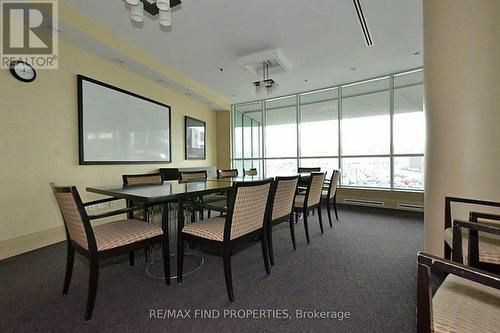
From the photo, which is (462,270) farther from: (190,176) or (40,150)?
(40,150)

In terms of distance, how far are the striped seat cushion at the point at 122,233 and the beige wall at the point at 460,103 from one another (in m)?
2.42

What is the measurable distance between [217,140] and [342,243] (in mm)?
4842

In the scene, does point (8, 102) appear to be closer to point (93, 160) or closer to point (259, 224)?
point (93, 160)

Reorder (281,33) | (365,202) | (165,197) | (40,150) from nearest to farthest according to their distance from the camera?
(165,197) < (40,150) < (281,33) < (365,202)

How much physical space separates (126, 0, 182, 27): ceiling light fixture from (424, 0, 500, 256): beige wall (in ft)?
7.78

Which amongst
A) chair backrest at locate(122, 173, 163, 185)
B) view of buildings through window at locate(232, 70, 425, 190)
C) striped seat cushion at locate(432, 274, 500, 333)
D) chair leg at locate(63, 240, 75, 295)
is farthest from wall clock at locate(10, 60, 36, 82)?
striped seat cushion at locate(432, 274, 500, 333)

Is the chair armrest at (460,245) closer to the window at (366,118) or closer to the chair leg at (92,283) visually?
the chair leg at (92,283)

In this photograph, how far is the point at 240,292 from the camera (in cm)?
169

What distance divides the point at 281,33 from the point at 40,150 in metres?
3.49

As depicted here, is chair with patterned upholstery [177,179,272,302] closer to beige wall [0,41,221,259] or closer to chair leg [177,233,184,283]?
chair leg [177,233,184,283]

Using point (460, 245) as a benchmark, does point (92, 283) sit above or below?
below

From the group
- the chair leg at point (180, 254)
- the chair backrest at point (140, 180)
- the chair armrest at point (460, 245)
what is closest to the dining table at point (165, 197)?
the chair leg at point (180, 254)

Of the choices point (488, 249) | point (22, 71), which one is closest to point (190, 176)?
point (22, 71)

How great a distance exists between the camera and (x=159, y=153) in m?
4.51
